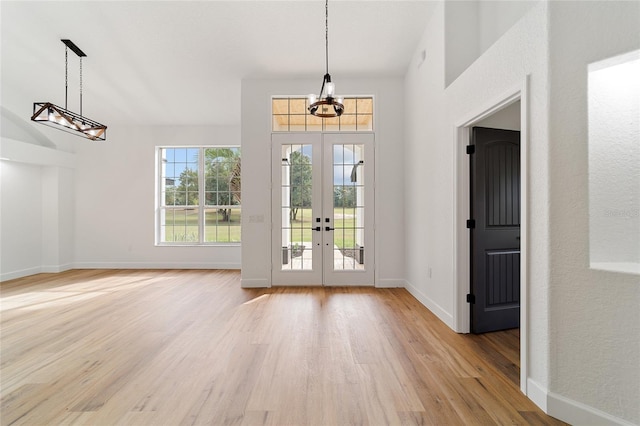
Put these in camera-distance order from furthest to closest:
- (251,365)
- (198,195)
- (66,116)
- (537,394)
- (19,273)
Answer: (198,195)
(19,273)
(66,116)
(251,365)
(537,394)

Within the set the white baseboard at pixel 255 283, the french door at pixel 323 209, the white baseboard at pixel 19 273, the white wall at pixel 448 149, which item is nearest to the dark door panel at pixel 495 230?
the white wall at pixel 448 149

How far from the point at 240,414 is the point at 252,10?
160 inches

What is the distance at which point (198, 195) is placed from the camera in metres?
6.63

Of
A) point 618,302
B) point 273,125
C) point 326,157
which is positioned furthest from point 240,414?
point 273,125

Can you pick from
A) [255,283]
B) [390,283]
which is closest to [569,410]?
[390,283]

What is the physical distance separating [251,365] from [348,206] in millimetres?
3058

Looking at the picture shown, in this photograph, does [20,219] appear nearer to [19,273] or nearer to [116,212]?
[19,273]

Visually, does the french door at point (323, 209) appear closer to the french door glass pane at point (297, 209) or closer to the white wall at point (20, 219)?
the french door glass pane at point (297, 209)

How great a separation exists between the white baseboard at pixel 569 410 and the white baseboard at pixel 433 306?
1.19 meters

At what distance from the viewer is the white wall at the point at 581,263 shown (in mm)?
1530

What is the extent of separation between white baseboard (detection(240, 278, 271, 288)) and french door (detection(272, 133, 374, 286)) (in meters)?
0.13

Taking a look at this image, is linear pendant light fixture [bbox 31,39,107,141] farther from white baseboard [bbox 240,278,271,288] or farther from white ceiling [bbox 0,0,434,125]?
white baseboard [bbox 240,278,271,288]

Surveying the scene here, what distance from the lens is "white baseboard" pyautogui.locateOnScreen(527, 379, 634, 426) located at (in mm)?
1577

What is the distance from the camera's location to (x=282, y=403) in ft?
6.04
